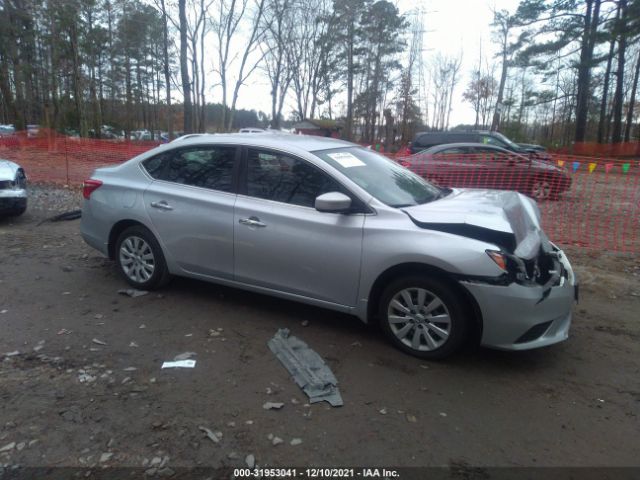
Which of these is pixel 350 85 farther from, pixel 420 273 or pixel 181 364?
pixel 181 364

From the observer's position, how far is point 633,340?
391 cm

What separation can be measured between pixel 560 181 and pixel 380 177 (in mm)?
7297

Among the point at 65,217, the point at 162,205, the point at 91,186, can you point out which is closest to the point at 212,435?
the point at 162,205

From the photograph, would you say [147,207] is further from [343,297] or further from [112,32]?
[112,32]

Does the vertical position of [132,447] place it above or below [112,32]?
below

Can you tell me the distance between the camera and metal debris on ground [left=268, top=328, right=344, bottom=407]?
3.03 metres

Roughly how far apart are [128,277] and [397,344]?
2.91 meters

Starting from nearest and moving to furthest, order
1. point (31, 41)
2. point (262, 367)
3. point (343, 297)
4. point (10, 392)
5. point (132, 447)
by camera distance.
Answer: point (132, 447)
point (10, 392)
point (262, 367)
point (343, 297)
point (31, 41)

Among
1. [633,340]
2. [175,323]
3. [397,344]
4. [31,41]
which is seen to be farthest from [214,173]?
[31,41]

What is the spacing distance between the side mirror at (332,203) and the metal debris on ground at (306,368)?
111 cm

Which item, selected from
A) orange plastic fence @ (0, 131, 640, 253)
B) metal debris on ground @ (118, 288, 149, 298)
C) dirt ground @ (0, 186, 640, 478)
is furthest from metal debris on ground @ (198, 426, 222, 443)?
orange plastic fence @ (0, 131, 640, 253)

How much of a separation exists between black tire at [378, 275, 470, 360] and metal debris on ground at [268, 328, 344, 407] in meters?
0.61

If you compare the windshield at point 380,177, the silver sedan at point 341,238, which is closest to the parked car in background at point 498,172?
the windshield at point 380,177

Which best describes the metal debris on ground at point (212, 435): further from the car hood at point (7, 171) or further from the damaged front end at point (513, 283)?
the car hood at point (7, 171)
